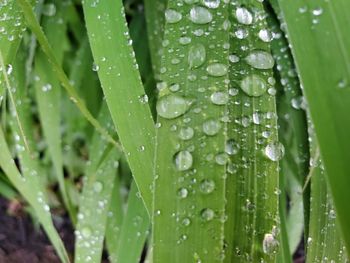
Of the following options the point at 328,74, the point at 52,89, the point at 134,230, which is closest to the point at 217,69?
the point at 328,74

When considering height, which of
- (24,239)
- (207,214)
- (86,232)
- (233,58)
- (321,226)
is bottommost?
(24,239)

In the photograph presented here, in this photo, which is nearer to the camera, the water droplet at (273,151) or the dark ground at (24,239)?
the water droplet at (273,151)

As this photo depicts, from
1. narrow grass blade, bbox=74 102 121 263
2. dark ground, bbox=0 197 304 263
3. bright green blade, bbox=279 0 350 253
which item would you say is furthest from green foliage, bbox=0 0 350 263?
dark ground, bbox=0 197 304 263

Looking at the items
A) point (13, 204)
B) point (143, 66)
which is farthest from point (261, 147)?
point (13, 204)

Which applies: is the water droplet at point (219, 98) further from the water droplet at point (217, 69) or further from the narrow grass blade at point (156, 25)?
the narrow grass blade at point (156, 25)

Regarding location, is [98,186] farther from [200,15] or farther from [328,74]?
[328,74]

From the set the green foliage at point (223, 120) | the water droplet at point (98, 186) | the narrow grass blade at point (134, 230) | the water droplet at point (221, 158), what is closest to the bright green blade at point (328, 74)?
the green foliage at point (223, 120)

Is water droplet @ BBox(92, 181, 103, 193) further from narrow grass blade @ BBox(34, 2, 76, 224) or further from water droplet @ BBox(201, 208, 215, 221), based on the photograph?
water droplet @ BBox(201, 208, 215, 221)
